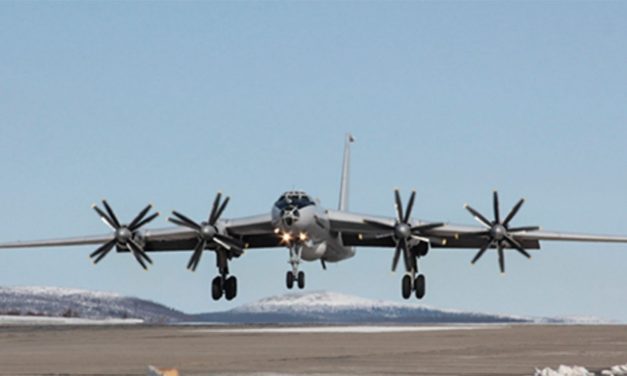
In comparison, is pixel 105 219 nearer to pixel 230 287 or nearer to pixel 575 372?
pixel 230 287

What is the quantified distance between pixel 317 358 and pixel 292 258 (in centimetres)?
2980

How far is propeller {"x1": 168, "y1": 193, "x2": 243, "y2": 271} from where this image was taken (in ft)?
162

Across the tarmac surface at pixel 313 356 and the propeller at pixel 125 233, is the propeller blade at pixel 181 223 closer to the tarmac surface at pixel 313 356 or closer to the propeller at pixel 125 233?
the propeller at pixel 125 233

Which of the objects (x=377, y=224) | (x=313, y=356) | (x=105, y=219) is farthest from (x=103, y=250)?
(x=313, y=356)

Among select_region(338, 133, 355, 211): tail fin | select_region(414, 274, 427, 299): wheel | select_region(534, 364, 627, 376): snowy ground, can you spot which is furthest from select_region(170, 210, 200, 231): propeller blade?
select_region(534, 364, 627, 376): snowy ground

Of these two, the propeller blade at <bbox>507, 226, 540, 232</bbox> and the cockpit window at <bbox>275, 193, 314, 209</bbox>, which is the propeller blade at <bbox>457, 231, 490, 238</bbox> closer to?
the propeller blade at <bbox>507, 226, 540, 232</bbox>

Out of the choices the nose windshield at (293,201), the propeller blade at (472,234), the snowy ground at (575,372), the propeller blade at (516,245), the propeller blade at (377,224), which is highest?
the nose windshield at (293,201)

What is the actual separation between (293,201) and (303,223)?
1393 mm

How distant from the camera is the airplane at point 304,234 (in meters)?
48.4

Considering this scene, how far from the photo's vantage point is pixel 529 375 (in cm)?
1383

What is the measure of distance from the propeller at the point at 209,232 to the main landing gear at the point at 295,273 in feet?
10.9

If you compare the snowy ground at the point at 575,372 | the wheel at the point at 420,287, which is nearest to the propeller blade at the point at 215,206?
the wheel at the point at 420,287

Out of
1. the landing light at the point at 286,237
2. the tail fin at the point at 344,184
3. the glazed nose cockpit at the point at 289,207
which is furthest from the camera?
the tail fin at the point at 344,184

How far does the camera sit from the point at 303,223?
47688 millimetres
